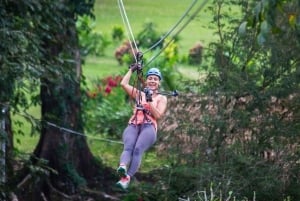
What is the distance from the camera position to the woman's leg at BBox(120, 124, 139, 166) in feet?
26.8

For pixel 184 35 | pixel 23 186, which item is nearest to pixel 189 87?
pixel 23 186

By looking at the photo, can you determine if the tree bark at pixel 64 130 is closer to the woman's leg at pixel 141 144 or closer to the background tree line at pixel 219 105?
the background tree line at pixel 219 105

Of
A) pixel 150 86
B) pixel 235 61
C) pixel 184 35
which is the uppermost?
pixel 184 35

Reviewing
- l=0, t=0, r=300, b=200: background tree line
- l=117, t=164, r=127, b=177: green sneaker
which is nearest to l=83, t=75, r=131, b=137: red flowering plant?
l=0, t=0, r=300, b=200: background tree line

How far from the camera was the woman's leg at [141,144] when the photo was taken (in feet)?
26.8

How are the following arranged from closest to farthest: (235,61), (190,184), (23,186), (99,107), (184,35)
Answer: (190,184) → (235,61) → (23,186) → (99,107) → (184,35)

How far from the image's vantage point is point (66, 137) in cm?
1409

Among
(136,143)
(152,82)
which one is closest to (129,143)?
(136,143)

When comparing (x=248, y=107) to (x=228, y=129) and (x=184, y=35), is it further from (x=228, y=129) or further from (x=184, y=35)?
(x=184, y=35)

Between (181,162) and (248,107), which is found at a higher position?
(248,107)

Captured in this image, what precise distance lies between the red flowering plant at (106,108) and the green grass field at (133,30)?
432 millimetres

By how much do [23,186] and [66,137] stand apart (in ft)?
4.64

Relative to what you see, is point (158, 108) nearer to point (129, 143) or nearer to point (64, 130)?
point (129, 143)

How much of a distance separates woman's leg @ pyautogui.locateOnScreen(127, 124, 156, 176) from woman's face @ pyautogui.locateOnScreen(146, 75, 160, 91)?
36 cm
